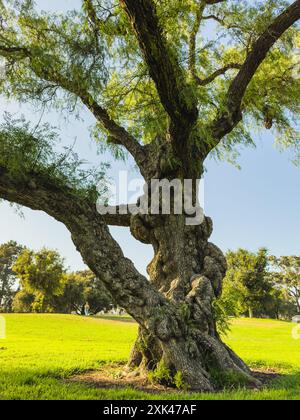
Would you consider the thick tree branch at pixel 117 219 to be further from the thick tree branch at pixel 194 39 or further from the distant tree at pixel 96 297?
the distant tree at pixel 96 297

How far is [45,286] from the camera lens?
4816 centimetres

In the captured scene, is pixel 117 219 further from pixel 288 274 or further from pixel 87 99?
pixel 288 274

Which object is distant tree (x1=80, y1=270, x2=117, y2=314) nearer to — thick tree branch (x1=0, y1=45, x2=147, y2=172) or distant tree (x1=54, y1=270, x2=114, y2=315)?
distant tree (x1=54, y1=270, x2=114, y2=315)

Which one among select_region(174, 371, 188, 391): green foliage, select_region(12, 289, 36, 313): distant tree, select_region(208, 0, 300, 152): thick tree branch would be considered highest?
select_region(208, 0, 300, 152): thick tree branch

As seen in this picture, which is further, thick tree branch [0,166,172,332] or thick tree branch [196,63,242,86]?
thick tree branch [196,63,242,86]

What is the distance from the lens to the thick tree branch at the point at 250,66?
325 inches

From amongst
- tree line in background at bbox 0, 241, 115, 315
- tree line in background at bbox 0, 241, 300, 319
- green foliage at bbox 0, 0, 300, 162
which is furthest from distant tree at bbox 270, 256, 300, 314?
green foliage at bbox 0, 0, 300, 162

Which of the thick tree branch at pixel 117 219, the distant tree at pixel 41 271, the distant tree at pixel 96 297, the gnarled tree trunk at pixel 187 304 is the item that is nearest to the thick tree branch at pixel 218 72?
the gnarled tree trunk at pixel 187 304

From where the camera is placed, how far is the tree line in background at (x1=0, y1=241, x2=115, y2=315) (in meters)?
48.3

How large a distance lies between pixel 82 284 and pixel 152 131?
56.5 m

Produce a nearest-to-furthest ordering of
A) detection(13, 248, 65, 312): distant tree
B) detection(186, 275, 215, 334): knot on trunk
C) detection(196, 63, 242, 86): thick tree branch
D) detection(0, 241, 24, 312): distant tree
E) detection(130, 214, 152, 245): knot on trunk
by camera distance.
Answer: detection(186, 275, 215, 334): knot on trunk, detection(130, 214, 152, 245): knot on trunk, detection(196, 63, 242, 86): thick tree branch, detection(13, 248, 65, 312): distant tree, detection(0, 241, 24, 312): distant tree

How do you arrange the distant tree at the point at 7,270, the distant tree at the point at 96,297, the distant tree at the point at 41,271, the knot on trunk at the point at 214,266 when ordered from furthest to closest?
the distant tree at the point at 7,270
the distant tree at the point at 96,297
the distant tree at the point at 41,271
the knot on trunk at the point at 214,266

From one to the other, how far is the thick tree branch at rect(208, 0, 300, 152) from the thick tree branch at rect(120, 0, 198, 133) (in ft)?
5.63
